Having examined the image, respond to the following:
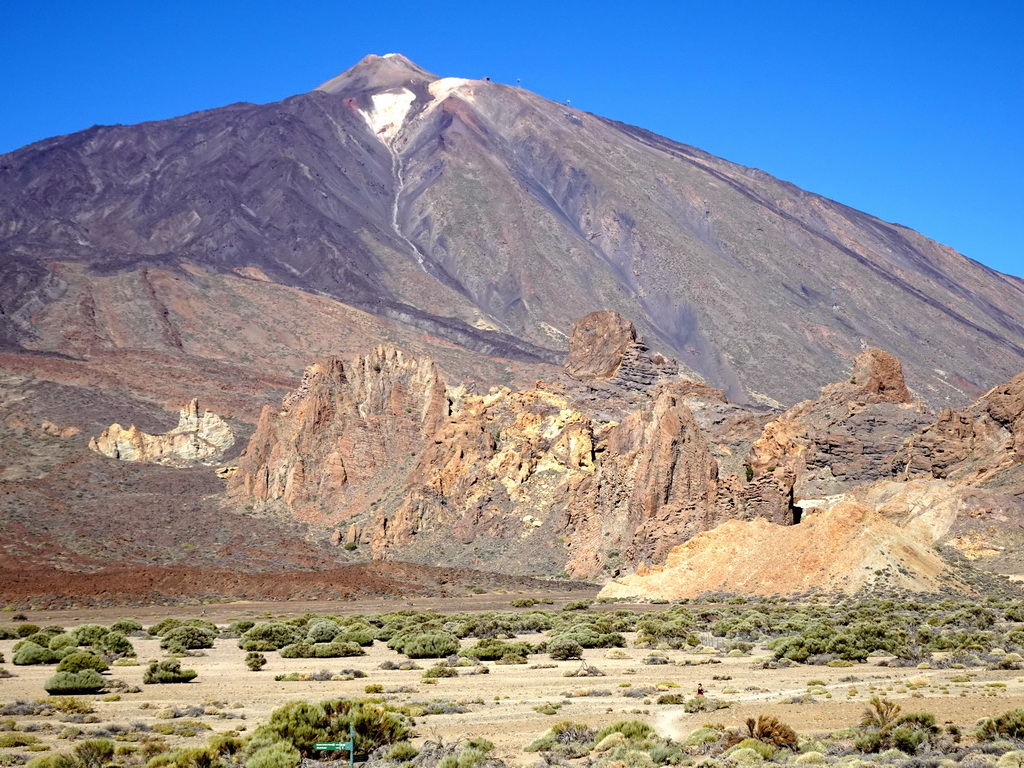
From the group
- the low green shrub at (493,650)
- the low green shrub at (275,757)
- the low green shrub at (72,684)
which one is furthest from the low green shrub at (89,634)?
the low green shrub at (275,757)

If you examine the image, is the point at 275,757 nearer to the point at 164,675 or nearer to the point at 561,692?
the point at 561,692

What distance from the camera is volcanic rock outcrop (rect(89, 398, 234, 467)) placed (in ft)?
374

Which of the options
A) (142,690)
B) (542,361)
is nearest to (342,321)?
(542,361)

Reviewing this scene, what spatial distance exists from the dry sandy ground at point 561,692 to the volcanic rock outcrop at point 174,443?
83.2 meters

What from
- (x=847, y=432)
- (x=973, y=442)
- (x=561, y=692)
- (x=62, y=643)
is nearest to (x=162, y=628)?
(x=62, y=643)

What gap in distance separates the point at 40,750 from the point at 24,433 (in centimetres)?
10784

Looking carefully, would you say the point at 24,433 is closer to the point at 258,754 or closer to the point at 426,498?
the point at 426,498

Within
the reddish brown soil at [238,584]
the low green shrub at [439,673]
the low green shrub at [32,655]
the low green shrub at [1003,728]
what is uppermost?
the reddish brown soil at [238,584]

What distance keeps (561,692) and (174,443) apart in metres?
97.5

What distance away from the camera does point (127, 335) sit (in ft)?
579

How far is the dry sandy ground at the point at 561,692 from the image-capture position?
2155cm

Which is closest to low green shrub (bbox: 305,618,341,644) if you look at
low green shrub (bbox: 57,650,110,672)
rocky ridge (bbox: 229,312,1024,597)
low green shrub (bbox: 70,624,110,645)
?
low green shrub (bbox: 70,624,110,645)

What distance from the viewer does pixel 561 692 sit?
84.9 feet

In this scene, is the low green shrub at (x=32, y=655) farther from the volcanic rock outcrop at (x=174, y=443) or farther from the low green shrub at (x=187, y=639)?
the volcanic rock outcrop at (x=174, y=443)
